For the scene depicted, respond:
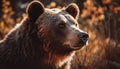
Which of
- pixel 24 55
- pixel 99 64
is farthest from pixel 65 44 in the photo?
pixel 99 64

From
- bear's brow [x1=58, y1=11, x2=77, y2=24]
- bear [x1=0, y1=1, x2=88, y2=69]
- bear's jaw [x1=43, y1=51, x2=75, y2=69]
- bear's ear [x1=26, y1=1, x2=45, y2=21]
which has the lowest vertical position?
bear's jaw [x1=43, y1=51, x2=75, y2=69]

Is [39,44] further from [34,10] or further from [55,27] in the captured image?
[34,10]

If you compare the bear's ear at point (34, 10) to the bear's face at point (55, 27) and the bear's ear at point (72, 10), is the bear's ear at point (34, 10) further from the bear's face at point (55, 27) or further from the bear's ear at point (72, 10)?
the bear's ear at point (72, 10)

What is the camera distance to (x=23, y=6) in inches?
484

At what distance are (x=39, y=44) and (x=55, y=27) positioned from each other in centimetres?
28

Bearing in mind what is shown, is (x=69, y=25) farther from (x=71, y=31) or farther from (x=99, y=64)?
(x=99, y=64)

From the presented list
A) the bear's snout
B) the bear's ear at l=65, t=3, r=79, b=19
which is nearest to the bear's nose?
the bear's snout

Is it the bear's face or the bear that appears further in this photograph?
the bear

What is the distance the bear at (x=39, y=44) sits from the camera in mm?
5676

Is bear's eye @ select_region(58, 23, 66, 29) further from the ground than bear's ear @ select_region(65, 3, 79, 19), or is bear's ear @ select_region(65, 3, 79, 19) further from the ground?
bear's ear @ select_region(65, 3, 79, 19)

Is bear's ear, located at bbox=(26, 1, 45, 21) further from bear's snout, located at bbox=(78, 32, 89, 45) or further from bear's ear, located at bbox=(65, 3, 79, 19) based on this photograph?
bear's snout, located at bbox=(78, 32, 89, 45)

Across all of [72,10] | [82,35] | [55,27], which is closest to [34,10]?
[55,27]

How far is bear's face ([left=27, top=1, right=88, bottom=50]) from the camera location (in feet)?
18.2

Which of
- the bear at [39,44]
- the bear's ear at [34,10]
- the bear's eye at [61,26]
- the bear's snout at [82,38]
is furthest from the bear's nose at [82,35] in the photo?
the bear's ear at [34,10]
